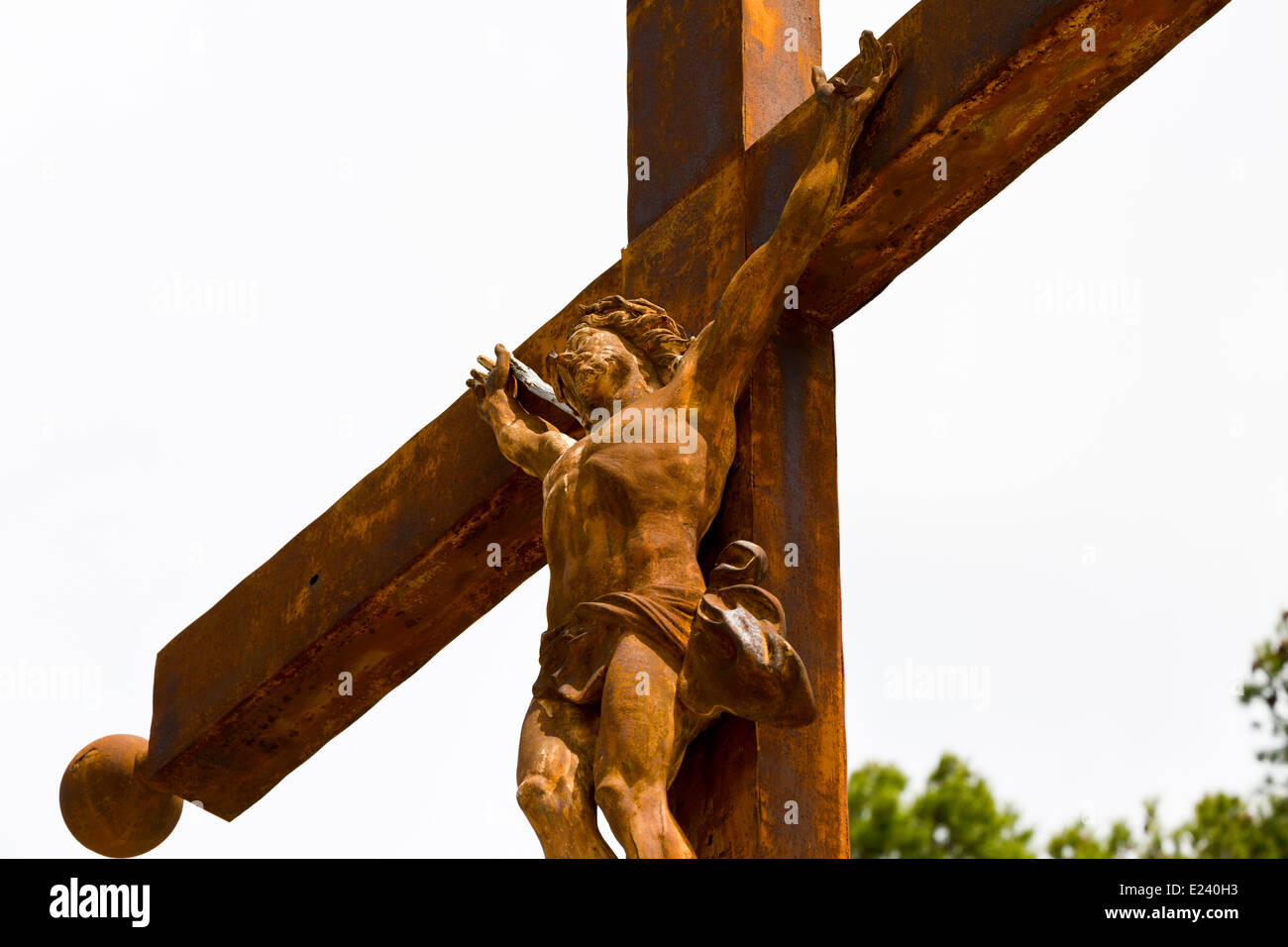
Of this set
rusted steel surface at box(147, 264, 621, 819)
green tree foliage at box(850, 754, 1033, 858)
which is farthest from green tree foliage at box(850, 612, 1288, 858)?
rusted steel surface at box(147, 264, 621, 819)

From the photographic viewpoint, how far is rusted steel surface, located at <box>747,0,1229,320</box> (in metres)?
5.91

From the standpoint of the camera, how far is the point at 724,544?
6172 millimetres

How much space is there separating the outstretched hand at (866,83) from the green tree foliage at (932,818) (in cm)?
1292

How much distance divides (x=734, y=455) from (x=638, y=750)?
89 cm

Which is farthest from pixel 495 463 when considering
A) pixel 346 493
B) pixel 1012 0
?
pixel 1012 0

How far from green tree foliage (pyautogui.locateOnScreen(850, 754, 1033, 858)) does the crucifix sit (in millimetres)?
11354

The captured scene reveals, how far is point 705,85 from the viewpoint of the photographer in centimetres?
692

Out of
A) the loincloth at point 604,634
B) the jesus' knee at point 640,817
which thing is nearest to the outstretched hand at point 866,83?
the loincloth at point 604,634

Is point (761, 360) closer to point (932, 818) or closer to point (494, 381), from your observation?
point (494, 381)

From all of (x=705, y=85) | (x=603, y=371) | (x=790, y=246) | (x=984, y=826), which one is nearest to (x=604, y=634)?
(x=603, y=371)

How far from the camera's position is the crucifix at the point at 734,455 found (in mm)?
5918

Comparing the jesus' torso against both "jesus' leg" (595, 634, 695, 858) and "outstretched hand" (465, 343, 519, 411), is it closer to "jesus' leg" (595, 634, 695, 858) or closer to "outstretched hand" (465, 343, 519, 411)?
"jesus' leg" (595, 634, 695, 858)
